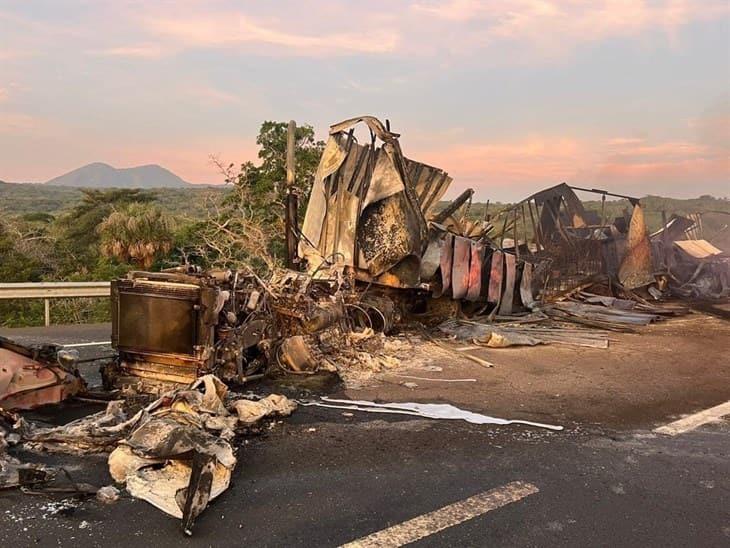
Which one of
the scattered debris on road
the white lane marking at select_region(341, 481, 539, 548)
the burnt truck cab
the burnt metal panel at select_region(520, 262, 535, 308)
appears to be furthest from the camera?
the burnt metal panel at select_region(520, 262, 535, 308)

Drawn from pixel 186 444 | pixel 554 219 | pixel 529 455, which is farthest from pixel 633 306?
pixel 186 444

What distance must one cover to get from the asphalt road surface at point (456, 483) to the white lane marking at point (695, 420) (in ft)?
0.18

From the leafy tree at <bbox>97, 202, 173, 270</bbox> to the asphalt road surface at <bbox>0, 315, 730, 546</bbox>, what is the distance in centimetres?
1441

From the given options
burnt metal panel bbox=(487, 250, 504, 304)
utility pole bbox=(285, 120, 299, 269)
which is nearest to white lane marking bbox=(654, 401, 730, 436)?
burnt metal panel bbox=(487, 250, 504, 304)

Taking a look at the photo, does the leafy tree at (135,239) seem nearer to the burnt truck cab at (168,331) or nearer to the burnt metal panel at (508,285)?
the burnt metal panel at (508,285)

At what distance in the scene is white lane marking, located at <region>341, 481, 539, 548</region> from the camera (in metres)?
3.27

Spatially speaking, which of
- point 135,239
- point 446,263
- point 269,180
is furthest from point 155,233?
point 446,263

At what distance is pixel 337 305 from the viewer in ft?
28.3

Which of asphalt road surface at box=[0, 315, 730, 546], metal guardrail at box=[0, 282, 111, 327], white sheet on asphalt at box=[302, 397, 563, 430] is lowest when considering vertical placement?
white sheet on asphalt at box=[302, 397, 563, 430]

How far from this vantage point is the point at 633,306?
1420 centimetres

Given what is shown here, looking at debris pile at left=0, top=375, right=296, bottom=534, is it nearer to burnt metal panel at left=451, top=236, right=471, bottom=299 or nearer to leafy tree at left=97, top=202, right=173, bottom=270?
burnt metal panel at left=451, top=236, right=471, bottom=299

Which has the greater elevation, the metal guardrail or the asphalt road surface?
the metal guardrail

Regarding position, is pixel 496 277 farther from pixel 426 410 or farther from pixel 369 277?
pixel 426 410

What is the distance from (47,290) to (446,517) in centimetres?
1037
